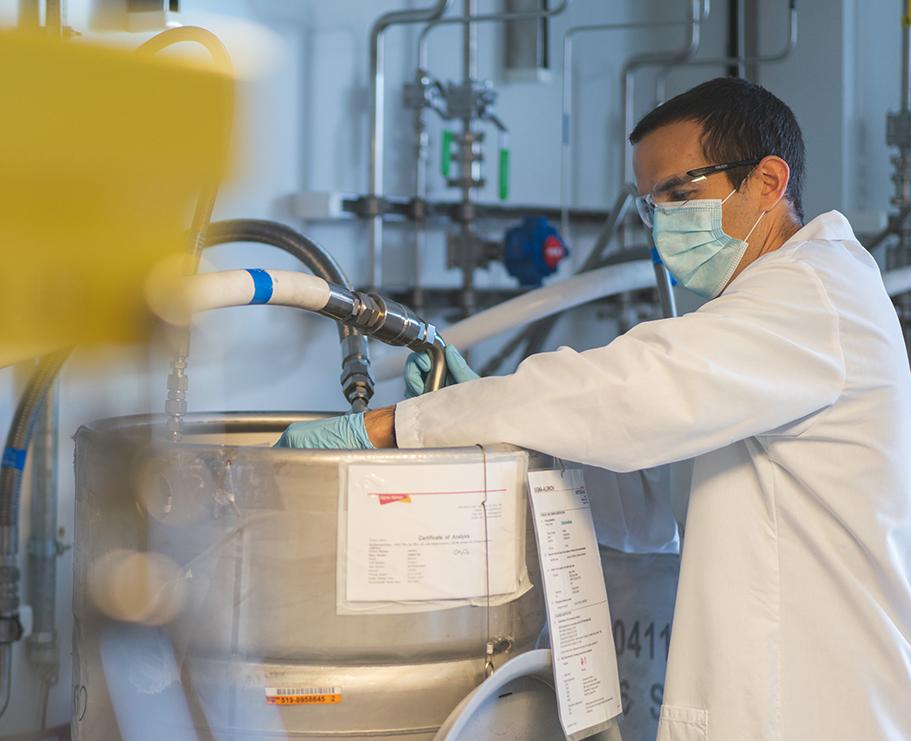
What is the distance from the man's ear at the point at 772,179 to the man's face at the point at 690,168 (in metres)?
0.01

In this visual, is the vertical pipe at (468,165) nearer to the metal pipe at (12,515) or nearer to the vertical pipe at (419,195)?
the vertical pipe at (419,195)

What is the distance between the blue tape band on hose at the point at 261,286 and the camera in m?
0.81

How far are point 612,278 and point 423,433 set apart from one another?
89cm

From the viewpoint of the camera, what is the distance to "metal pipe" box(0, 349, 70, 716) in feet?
4.21

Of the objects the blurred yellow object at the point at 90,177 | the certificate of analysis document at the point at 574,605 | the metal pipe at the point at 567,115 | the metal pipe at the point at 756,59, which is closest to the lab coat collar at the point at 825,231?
the certificate of analysis document at the point at 574,605

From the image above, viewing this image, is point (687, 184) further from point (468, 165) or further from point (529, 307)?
point (468, 165)

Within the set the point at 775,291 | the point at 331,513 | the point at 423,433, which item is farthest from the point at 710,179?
the point at 331,513

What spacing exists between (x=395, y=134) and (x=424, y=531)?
144cm

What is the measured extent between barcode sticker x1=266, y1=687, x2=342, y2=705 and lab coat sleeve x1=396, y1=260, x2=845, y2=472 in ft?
0.66

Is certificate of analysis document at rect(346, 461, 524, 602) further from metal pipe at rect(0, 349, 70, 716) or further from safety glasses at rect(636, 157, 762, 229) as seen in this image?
metal pipe at rect(0, 349, 70, 716)

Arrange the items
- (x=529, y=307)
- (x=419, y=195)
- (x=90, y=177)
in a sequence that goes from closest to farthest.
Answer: (x=90, y=177), (x=529, y=307), (x=419, y=195)

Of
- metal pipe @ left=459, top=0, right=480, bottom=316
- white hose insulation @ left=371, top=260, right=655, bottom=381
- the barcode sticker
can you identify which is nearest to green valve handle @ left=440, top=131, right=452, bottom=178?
metal pipe @ left=459, top=0, right=480, bottom=316

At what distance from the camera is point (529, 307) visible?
5.24ft

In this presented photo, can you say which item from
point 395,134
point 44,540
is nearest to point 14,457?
point 44,540
